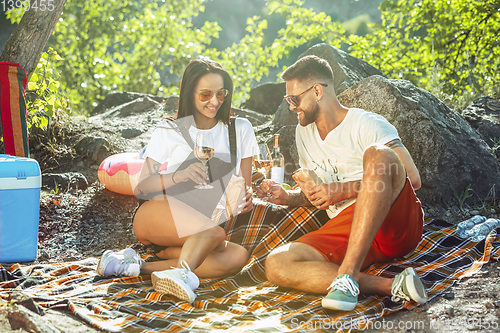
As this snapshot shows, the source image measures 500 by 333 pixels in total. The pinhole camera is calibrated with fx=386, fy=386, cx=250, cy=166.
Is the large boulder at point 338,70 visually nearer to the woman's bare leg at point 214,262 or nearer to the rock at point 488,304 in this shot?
the woman's bare leg at point 214,262

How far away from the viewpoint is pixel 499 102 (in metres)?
5.15

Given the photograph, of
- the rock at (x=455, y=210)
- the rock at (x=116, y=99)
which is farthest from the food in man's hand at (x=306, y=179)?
the rock at (x=116, y=99)

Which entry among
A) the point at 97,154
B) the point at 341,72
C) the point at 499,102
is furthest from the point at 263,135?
the point at 499,102

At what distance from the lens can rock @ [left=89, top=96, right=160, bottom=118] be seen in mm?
7410

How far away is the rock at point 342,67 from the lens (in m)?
4.71

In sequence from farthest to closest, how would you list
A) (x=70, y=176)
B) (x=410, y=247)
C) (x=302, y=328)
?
(x=70, y=176)
(x=410, y=247)
(x=302, y=328)

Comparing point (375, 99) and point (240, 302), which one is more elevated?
point (375, 99)

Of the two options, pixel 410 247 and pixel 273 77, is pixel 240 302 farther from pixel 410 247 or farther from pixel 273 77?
pixel 273 77

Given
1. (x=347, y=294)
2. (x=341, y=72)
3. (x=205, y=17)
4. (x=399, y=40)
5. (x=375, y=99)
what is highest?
(x=205, y=17)

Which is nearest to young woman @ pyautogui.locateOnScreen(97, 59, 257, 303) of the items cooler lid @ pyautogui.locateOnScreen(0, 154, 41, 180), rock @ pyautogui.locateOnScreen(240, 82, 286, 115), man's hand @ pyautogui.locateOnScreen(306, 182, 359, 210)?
man's hand @ pyautogui.locateOnScreen(306, 182, 359, 210)

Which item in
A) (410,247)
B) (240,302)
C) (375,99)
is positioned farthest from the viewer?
(375,99)

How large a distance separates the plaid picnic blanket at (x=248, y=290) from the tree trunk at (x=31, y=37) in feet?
6.60

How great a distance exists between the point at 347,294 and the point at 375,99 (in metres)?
2.73

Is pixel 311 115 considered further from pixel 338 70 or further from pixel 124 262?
pixel 338 70
